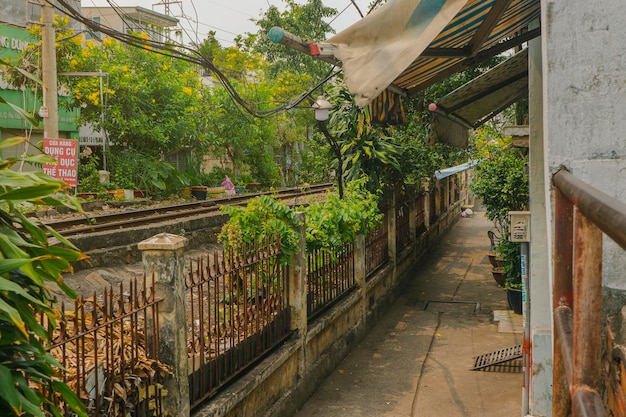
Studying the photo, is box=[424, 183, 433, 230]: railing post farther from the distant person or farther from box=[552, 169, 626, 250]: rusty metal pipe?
box=[552, 169, 626, 250]: rusty metal pipe

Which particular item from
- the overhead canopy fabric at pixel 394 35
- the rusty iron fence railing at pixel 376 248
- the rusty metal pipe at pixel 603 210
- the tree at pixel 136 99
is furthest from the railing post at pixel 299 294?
the tree at pixel 136 99

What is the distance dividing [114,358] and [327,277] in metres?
4.57

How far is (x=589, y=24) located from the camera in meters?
3.05

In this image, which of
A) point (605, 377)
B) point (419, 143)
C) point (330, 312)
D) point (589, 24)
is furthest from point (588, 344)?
point (419, 143)

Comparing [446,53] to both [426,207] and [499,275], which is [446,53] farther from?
[426,207]

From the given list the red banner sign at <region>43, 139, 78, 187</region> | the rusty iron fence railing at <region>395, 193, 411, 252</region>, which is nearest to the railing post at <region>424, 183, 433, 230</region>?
the rusty iron fence railing at <region>395, 193, 411, 252</region>

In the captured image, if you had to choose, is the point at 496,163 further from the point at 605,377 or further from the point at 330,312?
the point at 605,377

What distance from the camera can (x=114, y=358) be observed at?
4.42 meters

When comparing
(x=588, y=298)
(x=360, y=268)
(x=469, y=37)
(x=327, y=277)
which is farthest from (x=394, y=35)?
(x=360, y=268)

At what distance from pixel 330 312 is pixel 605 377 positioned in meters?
6.40

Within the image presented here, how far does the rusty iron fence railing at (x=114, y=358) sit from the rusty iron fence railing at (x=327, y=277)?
3.35m

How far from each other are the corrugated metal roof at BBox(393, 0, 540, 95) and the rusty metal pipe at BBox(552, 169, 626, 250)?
3.38m

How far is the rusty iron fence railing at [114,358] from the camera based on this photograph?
392 centimetres

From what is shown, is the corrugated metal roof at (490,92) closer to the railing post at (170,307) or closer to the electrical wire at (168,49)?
the electrical wire at (168,49)
